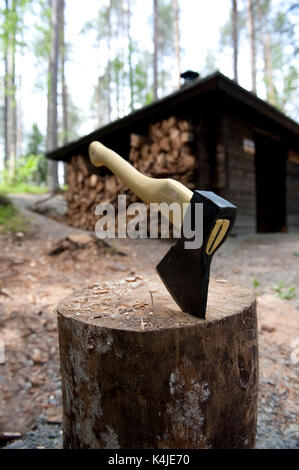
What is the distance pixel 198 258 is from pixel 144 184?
0.45 m

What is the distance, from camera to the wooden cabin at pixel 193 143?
4789 mm

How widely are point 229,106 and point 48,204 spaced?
5452mm

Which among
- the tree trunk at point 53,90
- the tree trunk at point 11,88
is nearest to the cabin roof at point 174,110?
the tree trunk at point 53,90

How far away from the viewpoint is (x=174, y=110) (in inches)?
194

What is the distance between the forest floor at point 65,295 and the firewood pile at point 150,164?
1169 millimetres

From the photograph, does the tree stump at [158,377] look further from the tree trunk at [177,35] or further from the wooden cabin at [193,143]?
the tree trunk at [177,35]

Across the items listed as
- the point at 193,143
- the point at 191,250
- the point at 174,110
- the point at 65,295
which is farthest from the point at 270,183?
the point at 191,250

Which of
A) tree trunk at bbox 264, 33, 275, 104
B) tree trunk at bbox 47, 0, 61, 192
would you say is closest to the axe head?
tree trunk at bbox 47, 0, 61, 192

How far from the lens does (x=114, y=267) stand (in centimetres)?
396

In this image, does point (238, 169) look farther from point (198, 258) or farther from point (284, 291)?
point (198, 258)

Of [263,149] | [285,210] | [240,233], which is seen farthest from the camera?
[263,149]

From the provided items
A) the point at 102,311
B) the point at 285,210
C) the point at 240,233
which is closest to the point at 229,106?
the point at 240,233
